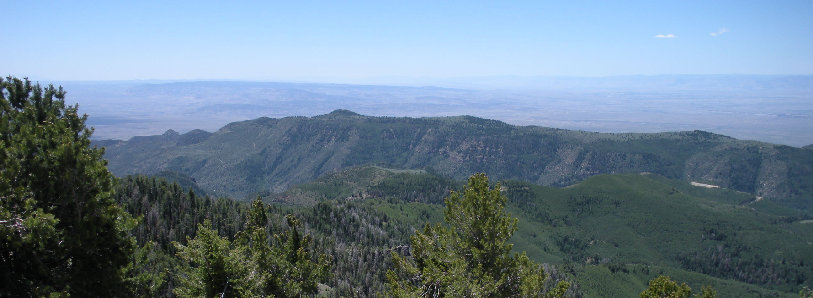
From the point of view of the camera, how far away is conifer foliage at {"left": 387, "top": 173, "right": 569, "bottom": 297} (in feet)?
59.7

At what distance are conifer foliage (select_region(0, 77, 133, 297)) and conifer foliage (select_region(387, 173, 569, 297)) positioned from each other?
34.8ft

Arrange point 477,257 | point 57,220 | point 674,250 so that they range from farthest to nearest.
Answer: point 674,250
point 477,257
point 57,220

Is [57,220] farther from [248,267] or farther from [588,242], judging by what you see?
[588,242]

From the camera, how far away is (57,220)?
33.8 feet

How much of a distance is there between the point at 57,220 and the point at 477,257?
1502 cm

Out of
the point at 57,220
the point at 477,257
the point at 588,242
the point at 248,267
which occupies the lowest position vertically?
the point at 588,242

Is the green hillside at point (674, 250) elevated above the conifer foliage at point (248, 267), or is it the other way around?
the conifer foliage at point (248, 267)

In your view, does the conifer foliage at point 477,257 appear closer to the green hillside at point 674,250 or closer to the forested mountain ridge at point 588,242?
the forested mountain ridge at point 588,242

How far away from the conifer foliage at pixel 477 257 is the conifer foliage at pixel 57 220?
10600mm

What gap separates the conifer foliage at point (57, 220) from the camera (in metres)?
10.5

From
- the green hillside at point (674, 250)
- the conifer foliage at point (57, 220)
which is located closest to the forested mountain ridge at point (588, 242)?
the green hillside at point (674, 250)

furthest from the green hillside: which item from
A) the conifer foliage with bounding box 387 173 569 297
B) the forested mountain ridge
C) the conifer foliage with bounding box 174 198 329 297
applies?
the conifer foliage with bounding box 387 173 569 297

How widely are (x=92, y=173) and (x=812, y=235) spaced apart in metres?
250

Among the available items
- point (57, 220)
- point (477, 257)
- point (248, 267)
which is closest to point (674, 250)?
point (477, 257)
